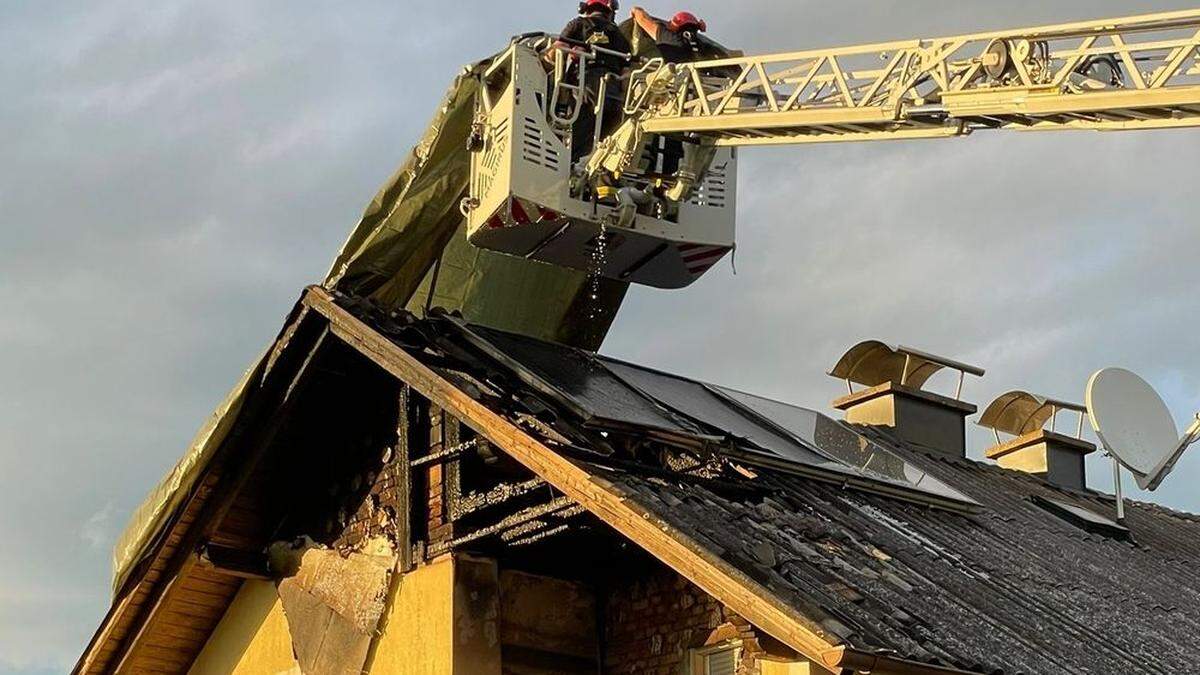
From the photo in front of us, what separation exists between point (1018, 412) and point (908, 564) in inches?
425

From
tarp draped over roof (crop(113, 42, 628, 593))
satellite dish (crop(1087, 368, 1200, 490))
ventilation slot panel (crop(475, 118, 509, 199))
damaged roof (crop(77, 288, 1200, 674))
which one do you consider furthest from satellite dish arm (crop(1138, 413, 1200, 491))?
ventilation slot panel (crop(475, 118, 509, 199))

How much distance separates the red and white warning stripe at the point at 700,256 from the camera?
1541cm

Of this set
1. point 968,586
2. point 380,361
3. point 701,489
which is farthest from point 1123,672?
point 380,361

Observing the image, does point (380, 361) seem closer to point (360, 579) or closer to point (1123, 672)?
point (360, 579)

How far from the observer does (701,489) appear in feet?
39.1

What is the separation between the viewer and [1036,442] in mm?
21078

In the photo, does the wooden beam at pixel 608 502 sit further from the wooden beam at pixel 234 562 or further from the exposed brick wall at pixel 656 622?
the wooden beam at pixel 234 562

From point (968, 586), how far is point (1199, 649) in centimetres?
182

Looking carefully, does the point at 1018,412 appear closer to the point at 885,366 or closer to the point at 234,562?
the point at 885,366

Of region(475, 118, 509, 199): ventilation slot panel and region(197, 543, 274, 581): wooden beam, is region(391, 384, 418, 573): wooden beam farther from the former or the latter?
region(475, 118, 509, 199): ventilation slot panel

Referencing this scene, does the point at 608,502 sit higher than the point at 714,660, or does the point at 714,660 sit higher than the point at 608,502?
the point at 608,502

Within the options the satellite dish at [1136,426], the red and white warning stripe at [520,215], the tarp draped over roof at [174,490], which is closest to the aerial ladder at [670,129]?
the red and white warning stripe at [520,215]

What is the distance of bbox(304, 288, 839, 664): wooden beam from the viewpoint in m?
9.61

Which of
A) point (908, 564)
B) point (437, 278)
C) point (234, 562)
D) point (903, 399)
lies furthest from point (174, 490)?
point (903, 399)
